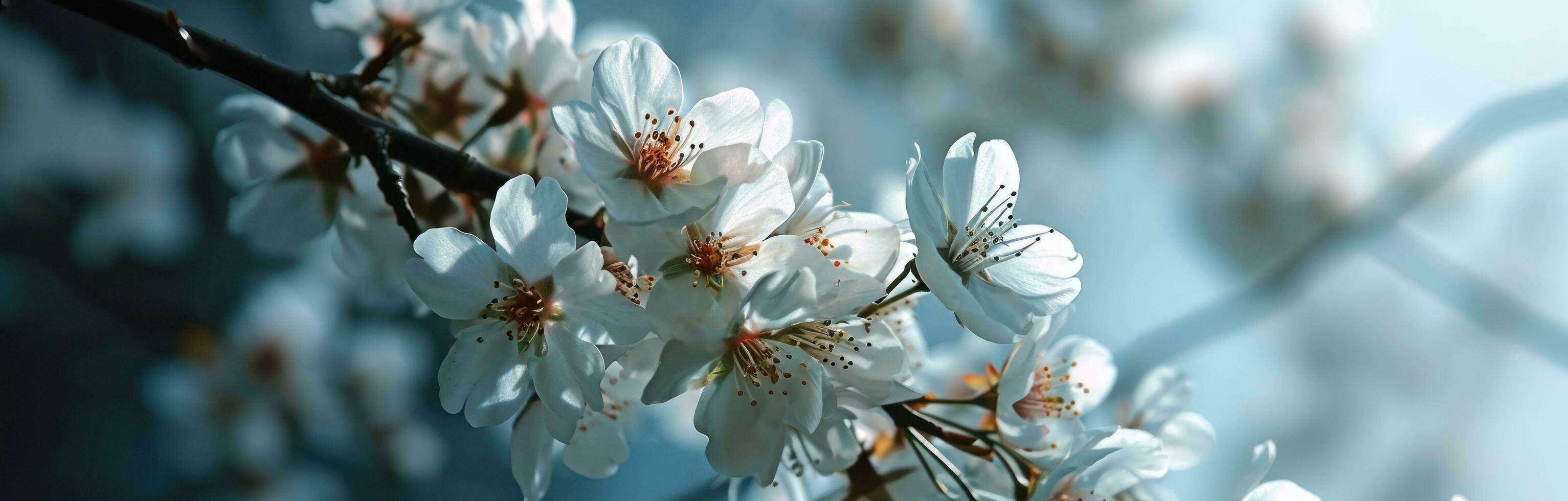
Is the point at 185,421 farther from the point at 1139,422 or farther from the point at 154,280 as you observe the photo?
the point at 1139,422

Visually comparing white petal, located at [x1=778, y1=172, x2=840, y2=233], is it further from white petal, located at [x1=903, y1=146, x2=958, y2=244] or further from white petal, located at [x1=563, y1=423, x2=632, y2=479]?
white petal, located at [x1=563, y1=423, x2=632, y2=479]

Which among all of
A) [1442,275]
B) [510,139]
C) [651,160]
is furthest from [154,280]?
[1442,275]

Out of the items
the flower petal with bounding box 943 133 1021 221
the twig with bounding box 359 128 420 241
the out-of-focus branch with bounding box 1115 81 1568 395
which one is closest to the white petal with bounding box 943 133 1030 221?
the flower petal with bounding box 943 133 1021 221

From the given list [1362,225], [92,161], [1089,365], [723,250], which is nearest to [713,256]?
[723,250]

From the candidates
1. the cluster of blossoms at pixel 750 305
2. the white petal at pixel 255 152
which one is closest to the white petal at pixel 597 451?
the cluster of blossoms at pixel 750 305

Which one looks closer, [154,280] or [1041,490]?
[1041,490]

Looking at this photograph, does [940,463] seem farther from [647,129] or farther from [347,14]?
[347,14]

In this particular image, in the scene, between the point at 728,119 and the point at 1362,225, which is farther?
the point at 1362,225
